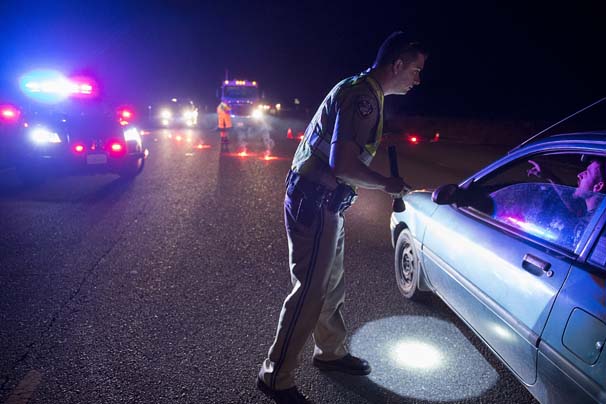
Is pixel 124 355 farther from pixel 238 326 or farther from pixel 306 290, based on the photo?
pixel 306 290

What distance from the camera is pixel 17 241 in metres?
4.81

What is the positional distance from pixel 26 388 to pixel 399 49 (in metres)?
2.70

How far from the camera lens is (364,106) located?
6.79ft

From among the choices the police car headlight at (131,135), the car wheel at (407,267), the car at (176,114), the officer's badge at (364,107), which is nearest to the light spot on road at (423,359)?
the car wheel at (407,267)

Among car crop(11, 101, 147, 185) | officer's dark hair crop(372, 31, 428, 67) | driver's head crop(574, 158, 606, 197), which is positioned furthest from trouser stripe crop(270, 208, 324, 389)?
car crop(11, 101, 147, 185)

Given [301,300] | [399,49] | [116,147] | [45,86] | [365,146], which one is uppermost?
[45,86]

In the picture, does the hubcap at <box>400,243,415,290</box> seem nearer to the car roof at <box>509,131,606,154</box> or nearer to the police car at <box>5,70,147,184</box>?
the car roof at <box>509,131,606,154</box>

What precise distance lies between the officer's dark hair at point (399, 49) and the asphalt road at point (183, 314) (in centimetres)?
180

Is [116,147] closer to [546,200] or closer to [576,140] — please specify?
[546,200]

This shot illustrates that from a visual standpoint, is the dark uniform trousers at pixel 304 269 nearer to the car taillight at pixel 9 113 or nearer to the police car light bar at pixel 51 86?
the car taillight at pixel 9 113

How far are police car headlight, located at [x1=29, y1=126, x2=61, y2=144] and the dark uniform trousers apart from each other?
21.8 feet

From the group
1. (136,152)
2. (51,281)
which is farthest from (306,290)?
(136,152)

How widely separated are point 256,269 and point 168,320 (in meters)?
1.16

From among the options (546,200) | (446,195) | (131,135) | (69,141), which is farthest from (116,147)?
(546,200)
